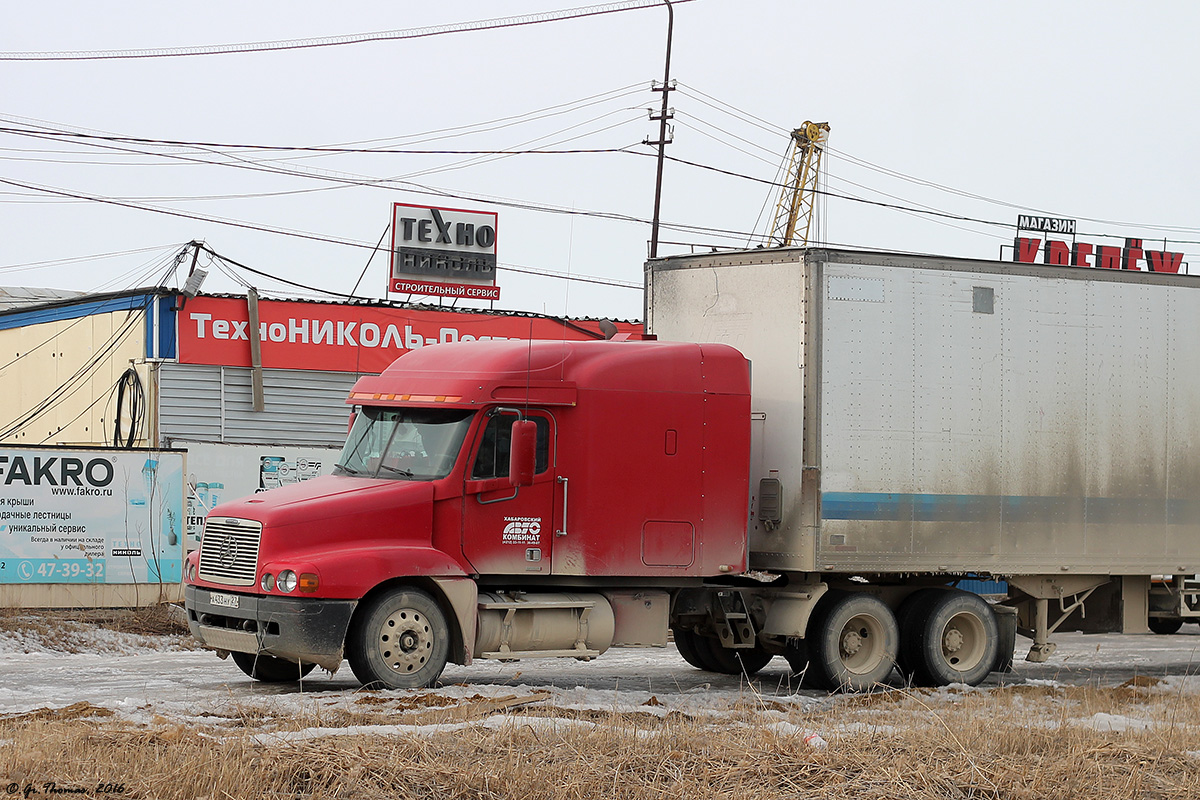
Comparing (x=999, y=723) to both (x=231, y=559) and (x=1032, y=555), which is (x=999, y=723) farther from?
(x=231, y=559)

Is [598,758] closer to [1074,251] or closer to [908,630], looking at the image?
[908,630]

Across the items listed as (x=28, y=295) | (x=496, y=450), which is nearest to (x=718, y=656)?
(x=496, y=450)

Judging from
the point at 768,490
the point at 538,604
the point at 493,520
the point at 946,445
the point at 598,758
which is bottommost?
the point at 598,758

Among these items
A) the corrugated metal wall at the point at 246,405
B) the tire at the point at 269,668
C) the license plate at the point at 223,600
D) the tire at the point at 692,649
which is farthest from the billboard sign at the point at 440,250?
the license plate at the point at 223,600

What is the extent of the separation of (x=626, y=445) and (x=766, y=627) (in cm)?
255

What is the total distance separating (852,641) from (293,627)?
223 inches

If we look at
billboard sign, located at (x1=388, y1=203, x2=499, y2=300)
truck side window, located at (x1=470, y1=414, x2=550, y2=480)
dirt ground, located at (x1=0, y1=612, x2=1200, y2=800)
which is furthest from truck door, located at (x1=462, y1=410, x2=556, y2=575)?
billboard sign, located at (x1=388, y1=203, x2=499, y2=300)

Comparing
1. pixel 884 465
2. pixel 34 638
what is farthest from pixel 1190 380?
pixel 34 638

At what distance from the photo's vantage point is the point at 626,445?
13.1 meters

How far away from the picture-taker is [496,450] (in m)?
12.8

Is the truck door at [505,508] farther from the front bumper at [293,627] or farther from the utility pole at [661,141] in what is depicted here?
the utility pole at [661,141]

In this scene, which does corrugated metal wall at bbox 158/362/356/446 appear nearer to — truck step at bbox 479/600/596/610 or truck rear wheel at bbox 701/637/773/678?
truck rear wheel at bbox 701/637/773/678

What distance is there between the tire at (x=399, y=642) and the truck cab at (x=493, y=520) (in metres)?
0.02

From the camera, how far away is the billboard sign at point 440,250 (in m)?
34.2
